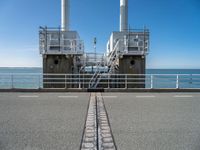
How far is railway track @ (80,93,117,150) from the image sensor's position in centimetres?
371

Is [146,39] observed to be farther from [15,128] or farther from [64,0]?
[15,128]

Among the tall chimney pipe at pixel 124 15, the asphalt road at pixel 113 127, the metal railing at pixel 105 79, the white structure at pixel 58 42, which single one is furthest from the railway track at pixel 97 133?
the tall chimney pipe at pixel 124 15

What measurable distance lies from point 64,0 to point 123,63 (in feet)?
32.7

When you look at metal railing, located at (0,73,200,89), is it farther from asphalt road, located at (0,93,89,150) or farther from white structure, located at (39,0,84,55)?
asphalt road, located at (0,93,89,150)

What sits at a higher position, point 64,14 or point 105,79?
point 64,14

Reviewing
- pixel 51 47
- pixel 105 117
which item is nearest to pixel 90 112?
pixel 105 117

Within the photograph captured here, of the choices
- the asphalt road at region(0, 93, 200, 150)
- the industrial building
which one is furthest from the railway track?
the industrial building

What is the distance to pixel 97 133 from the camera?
173 inches

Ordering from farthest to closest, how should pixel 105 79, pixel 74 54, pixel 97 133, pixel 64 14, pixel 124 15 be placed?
1. pixel 124 15
2. pixel 64 14
3. pixel 105 79
4. pixel 74 54
5. pixel 97 133

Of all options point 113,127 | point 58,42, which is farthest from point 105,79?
point 113,127

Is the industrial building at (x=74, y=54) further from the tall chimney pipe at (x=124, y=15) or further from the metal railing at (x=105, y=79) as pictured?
the tall chimney pipe at (x=124, y=15)

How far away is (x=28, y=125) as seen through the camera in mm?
4977

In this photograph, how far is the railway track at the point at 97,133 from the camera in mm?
3709

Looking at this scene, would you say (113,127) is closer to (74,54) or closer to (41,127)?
(41,127)
